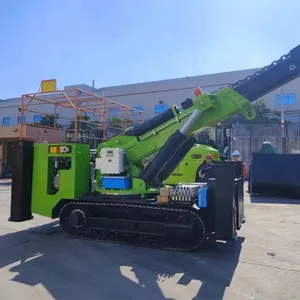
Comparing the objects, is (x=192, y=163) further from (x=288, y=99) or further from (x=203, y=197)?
(x=288, y=99)

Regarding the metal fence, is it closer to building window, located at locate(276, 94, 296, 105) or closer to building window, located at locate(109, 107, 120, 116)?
building window, located at locate(109, 107, 120, 116)

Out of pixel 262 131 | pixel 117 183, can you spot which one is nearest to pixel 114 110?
pixel 117 183

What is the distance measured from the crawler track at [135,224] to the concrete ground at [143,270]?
0.96 feet

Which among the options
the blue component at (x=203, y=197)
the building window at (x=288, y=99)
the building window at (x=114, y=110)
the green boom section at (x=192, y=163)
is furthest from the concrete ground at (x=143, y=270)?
the building window at (x=288, y=99)

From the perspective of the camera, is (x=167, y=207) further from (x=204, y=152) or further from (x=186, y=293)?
(x=204, y=152)

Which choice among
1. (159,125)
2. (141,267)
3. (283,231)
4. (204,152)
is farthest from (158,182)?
(204,152)

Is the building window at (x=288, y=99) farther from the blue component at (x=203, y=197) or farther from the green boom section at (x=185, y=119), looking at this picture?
the blue component at (x=203, y=197)

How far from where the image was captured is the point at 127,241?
248 inches

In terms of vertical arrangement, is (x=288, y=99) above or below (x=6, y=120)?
above

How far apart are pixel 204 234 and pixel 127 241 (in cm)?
152

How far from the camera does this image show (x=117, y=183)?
261 inches

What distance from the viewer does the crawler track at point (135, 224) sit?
581 cm

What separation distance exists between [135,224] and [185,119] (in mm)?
2240

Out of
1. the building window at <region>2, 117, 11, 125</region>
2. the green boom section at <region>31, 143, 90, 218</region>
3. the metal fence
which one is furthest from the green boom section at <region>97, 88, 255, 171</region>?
the building window at <region>2, 117, 11, 125</region>
